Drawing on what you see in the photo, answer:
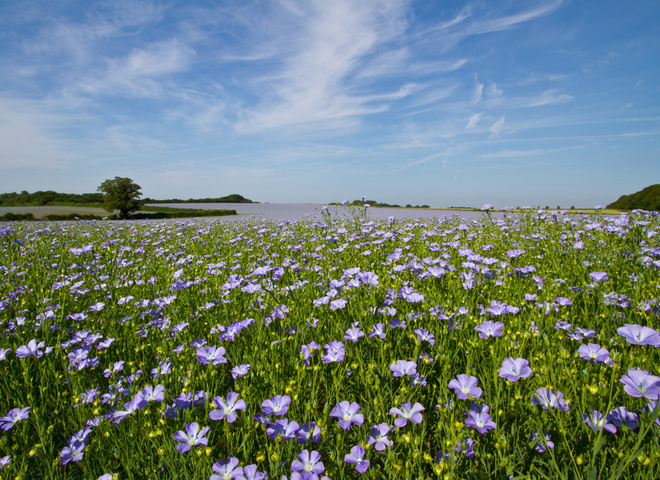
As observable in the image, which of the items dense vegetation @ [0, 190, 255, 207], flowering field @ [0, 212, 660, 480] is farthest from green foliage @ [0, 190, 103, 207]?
flowering field @ [0, 212, 660, 480]

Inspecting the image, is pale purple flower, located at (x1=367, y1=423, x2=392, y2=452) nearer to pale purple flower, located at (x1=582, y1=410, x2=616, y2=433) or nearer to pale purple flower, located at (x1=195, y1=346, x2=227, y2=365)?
pale purple flower, located at (x1=582, y1=410, x2=616, y2=433)

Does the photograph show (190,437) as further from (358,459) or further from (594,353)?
(594,353)

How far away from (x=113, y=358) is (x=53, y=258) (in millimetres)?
3887

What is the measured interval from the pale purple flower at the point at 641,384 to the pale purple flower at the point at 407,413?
2.34ft

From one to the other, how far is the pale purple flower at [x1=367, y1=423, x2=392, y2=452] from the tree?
3355 centimetres

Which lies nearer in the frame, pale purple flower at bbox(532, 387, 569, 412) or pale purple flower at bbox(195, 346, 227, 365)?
pale purple flower at bbox(532, 387, 569, 412)

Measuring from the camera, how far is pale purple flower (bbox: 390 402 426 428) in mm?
1277

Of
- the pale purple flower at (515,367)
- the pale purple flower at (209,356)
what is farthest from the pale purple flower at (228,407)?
the pale purple flower at (515,367)

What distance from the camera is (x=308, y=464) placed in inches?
47.6

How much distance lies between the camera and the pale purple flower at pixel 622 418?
1.16 meters

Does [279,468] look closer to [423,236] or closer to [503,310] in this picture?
[503,310]

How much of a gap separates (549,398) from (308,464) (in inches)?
40.3

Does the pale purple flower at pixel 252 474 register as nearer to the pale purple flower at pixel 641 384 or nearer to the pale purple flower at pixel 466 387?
the pale purple flower at pixel 466 387

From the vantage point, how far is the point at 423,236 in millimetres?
5746
